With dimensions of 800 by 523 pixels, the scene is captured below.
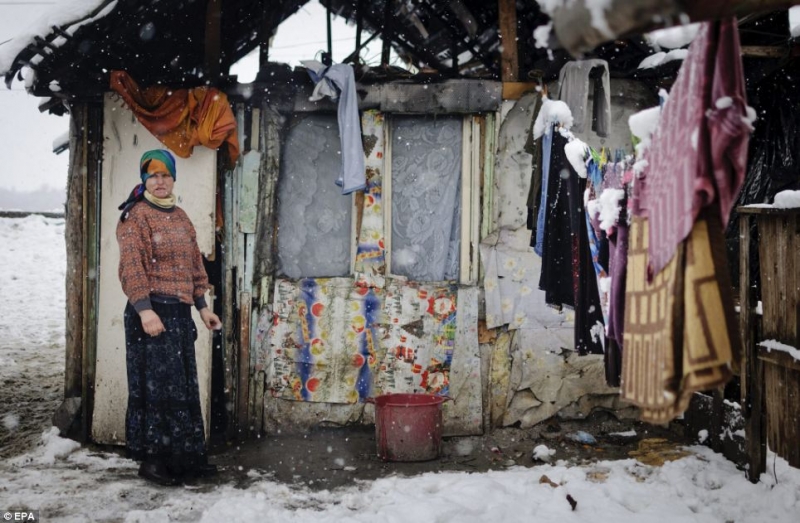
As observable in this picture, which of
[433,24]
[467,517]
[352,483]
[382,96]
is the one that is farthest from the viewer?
[433,24]

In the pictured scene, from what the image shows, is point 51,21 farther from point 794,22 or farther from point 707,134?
point 794,22

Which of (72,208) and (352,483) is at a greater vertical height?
(72,208)

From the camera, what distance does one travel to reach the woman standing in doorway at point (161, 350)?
5102 millimetres

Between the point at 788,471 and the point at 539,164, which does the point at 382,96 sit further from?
the point at 788,471

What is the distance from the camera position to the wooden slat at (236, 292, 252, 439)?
20.6ft

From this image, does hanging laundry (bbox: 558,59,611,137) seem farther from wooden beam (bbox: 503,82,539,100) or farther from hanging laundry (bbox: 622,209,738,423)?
hanging laundry (bbox: 622,209,738,423)

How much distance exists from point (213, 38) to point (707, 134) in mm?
5076

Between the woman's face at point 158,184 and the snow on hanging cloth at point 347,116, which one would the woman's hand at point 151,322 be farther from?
the snow on hanging cloth at point 347,116

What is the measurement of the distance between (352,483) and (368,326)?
61.4 inches

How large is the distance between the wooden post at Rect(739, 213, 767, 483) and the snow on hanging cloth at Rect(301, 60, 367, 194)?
2.96m

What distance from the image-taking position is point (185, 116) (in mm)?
→ 5770

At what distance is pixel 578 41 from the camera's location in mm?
1764

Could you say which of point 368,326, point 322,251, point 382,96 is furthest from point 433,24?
point 368,326

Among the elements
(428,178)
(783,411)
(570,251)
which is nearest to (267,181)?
(428,178)
